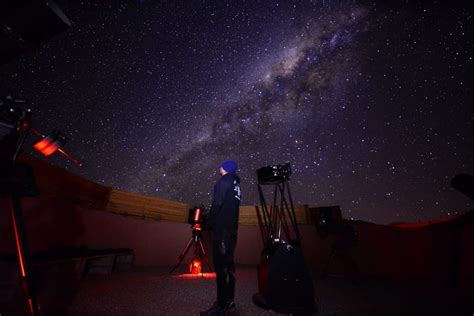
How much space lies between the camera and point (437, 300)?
4.77 m

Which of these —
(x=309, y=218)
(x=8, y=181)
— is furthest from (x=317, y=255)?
(x=8, y=181)

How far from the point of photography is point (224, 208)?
367cm

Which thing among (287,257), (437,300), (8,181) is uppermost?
(8,181)

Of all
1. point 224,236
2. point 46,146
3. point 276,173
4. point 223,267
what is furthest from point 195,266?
point 46,146

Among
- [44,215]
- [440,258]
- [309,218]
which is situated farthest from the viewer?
[309,218]

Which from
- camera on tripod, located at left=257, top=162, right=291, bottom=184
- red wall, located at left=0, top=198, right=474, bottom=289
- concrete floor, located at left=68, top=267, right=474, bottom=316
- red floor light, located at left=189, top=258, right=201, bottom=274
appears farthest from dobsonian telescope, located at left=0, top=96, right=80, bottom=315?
red floor light, located at left=189, top=258, right=201, bottom=274

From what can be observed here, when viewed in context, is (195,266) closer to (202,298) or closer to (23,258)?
(202,298)

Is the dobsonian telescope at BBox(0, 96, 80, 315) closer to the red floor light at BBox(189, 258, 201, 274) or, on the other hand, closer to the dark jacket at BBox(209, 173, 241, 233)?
the dark jacket at BBox(209, 173, 241, 233)

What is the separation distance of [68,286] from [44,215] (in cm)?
189

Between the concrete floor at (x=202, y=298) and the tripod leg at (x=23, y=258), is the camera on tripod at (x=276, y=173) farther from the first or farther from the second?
the tripod leg at (x=23, y=258)

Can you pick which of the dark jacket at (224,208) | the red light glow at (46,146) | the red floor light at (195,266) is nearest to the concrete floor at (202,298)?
the red floor light at (195,266)

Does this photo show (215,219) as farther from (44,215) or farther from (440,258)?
(440,258)

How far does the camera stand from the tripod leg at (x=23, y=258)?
1417 millimetres

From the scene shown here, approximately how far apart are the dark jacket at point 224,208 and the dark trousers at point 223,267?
0.39ft
